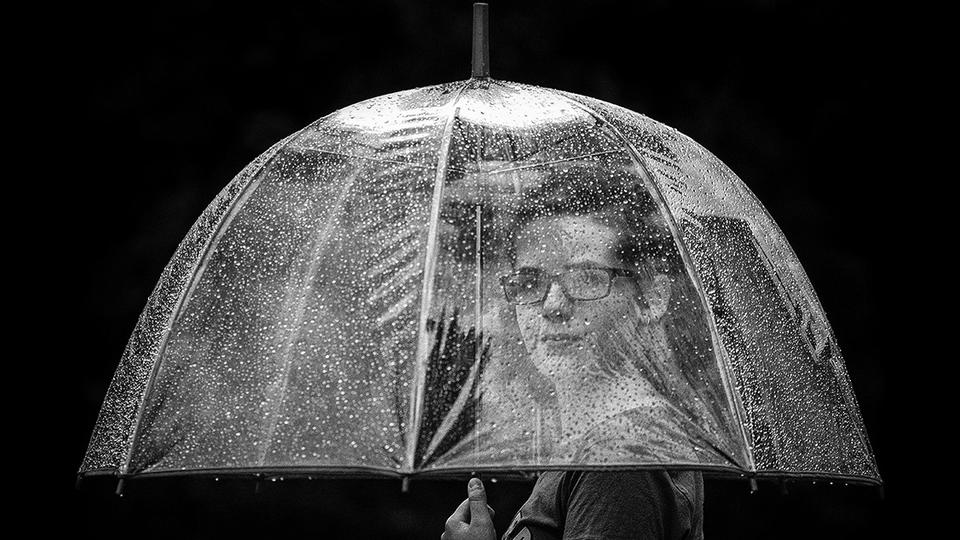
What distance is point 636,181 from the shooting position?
9.12ft

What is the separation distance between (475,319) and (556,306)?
0.45 ft

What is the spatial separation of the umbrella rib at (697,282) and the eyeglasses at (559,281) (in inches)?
5.9

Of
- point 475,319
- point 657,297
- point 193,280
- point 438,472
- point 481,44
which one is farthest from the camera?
point 481,44

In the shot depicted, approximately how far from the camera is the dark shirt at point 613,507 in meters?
2.84

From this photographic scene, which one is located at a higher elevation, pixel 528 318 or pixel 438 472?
pixel 528 318

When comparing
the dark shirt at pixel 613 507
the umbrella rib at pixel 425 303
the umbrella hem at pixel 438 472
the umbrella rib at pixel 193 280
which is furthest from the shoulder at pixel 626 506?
the umbrella rib at pixel 193 280

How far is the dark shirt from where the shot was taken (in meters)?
2.84

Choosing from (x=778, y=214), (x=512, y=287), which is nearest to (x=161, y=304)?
(x=512, y=287)

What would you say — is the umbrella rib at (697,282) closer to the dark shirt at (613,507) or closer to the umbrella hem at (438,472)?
the umbrella hem at (438,472)

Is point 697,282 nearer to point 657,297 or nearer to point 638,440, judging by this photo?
point 657,297

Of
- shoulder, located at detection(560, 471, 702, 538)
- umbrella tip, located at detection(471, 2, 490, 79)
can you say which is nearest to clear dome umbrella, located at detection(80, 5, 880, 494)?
umbrella tip, located at detection(471, 2, 490, 79)

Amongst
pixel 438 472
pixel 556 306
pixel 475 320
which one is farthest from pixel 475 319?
pixel 438 472

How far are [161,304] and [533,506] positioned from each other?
2.65ft

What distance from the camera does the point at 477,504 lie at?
3.10 m
